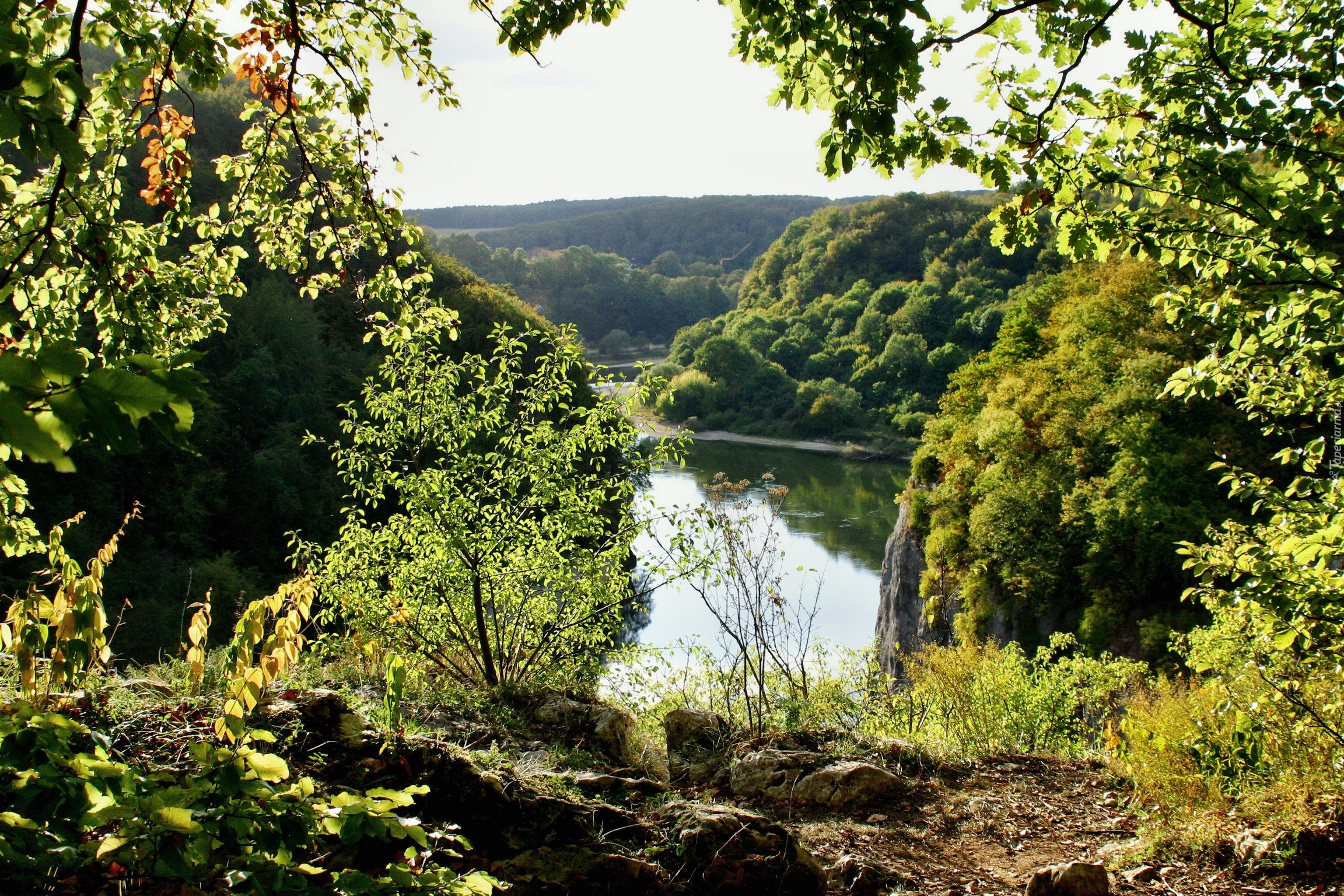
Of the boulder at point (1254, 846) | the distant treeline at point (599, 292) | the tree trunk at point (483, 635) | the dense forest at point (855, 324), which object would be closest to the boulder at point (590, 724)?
the tree trunk at point (483, 635)

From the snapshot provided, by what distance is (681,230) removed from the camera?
465ft

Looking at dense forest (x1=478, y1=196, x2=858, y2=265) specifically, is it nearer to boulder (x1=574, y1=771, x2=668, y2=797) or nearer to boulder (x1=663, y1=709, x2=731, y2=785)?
boulder (x1=663, y1=709, x2=731, y2=785)

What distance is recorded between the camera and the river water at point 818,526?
67.9ft

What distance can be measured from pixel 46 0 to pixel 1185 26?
4.45 m

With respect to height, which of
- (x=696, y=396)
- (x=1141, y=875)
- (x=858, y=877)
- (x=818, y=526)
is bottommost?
(x=818, y=526)

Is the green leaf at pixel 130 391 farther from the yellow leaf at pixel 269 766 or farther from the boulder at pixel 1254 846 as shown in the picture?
the boulder at pixel 1254 846

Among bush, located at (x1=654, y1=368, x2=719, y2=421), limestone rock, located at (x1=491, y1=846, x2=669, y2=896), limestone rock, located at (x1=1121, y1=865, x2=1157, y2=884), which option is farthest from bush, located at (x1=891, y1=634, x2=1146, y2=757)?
bush, located at (x1=654, y1=368, x2=719, y2=421)

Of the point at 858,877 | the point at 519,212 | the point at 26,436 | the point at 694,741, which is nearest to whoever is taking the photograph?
the point at 26,436

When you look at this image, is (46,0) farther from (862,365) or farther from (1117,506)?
(862,365)

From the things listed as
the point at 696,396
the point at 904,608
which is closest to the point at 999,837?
the point at 904,608

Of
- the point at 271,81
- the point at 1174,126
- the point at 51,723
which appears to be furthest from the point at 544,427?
the point at 51,723

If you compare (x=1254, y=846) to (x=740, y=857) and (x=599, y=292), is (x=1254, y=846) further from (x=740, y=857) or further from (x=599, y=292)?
(x=599, y=292)

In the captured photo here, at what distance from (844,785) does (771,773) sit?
1.29 ft

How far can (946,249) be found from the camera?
8562 centimetres
